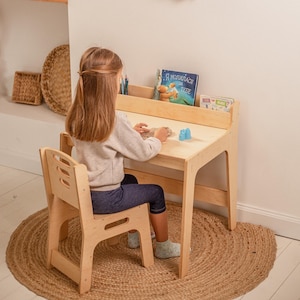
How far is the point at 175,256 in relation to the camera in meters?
2.49

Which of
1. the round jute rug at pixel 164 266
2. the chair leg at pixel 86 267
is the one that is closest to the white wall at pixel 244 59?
the round jute rug at pixel 164 266

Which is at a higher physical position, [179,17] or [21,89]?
[179,17]

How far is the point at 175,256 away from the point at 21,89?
1.53 m

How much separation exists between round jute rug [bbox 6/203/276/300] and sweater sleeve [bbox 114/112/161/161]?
0.50m

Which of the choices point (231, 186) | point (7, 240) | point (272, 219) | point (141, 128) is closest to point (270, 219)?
point (272, 219)

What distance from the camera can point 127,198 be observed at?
2.24 m

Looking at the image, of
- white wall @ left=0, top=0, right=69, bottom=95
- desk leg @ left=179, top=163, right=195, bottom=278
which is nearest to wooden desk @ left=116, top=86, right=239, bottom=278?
desk leg @ left=179, top=163, right=195, bottom=278

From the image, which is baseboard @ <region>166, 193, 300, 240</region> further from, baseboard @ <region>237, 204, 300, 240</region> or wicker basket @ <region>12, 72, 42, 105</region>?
wicker basket @ <region>12, 72, 42, 105</region>

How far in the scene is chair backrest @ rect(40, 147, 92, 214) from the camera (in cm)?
209

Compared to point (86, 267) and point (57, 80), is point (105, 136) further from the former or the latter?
point (57, 80)

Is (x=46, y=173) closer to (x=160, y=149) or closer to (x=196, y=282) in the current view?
(x=160, y=149)

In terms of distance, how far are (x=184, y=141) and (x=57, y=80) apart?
1.27 m

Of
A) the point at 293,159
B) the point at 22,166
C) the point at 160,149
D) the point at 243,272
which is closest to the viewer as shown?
the point at 160,149

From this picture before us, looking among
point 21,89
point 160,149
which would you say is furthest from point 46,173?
point 21,89
